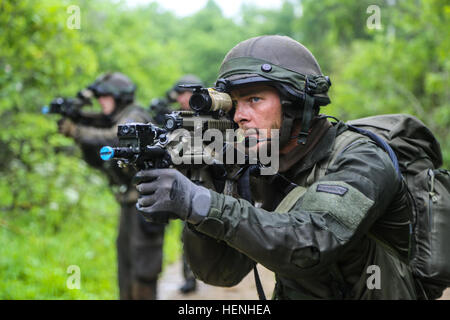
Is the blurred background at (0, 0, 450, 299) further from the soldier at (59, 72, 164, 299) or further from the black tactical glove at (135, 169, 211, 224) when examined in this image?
the black tactical glove at (135, 169, 211, 224)

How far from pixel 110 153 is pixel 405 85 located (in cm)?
1032

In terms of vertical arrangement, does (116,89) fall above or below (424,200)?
above


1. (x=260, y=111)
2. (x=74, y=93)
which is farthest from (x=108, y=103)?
(x=260, y=111)

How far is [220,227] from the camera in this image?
1993mm

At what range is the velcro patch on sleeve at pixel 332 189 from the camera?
2.12m

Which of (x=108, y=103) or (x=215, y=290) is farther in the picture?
(x=215, y=290)

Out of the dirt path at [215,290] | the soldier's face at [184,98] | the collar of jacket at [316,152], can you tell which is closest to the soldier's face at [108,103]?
the soldier's face at [184,98]

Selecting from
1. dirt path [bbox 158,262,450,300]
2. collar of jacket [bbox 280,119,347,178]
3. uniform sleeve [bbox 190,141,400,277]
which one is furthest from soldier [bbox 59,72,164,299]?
uniform sleeve [bbox 190,141,400,277]

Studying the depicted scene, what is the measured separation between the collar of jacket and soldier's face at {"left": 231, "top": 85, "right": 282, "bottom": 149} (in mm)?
199

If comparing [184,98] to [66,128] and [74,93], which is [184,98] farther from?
[74,93]

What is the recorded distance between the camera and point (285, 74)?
2.56 meters

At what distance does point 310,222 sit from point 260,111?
31.8 inches

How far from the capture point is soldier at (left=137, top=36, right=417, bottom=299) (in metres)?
2.01
